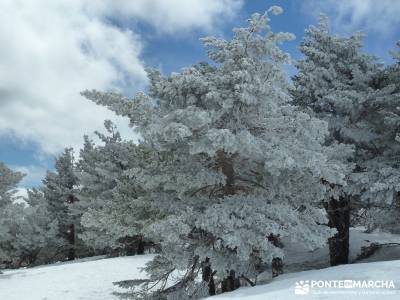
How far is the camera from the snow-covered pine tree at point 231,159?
8516 millimetres

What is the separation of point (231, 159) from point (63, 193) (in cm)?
2979

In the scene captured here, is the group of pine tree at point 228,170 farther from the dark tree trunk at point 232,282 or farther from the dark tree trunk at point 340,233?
the dark tree trunk at point 340,233

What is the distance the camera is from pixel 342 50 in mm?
16547

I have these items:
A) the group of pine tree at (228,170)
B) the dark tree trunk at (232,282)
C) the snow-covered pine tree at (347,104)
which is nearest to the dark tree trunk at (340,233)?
the snow-covered pine tree at (347,104)

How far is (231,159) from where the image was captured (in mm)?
9867

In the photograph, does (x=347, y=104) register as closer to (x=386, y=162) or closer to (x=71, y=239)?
(x=386, y=162)

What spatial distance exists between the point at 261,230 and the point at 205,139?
2082 millimetres

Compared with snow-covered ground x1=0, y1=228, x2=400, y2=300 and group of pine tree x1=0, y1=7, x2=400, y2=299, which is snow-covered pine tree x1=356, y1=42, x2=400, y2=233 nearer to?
group of pine tree x1=0, y1=7, x2=400, y2=299

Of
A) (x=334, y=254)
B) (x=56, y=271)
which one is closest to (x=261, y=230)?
(x=334, y=254)

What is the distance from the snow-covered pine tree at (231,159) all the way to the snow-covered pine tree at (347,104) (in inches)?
162

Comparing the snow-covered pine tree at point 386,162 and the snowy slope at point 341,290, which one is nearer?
the snowy slope at point 341,290

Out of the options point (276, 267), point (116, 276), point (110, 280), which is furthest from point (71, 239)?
point (276, 267)

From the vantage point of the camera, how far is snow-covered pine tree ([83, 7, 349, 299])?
27.9 feet

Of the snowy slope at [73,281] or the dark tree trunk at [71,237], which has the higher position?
the dark tree trunk at [71,237]
